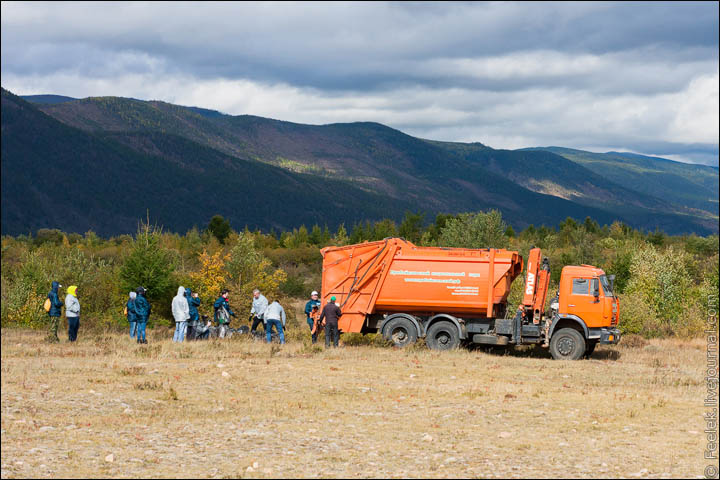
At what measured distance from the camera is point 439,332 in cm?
2238

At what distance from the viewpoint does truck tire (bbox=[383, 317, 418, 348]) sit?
73.5ft

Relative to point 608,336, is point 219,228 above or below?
above

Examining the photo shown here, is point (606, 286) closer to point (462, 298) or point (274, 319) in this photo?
point (462, 298)

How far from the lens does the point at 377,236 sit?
283ft

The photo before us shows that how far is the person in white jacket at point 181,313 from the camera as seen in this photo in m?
21.5

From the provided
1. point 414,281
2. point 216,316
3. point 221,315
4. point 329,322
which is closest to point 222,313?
point 221,315

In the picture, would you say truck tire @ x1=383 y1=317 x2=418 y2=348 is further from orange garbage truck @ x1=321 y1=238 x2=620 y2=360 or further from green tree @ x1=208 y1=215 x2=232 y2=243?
green tree @ x1=208 y1=215 x2=232 y2=243

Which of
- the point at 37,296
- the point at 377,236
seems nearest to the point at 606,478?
the point at 37,296

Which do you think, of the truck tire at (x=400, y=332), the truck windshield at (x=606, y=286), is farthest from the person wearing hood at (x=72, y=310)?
the truck windshield at (x=606, y=286)

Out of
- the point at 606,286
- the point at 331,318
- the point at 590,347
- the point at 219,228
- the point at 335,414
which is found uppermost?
the point at 219,228

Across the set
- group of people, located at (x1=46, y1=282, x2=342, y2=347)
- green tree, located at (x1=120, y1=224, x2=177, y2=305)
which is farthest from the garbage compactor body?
green tree, located at (x1=120, y1=224, x2=177, y2=305)

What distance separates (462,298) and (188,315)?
8.02m

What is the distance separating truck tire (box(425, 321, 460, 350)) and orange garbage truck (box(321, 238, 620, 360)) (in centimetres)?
3

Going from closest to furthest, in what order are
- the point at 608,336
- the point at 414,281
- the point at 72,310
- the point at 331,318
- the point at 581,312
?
A: the point at 72,310, the point at 608,336, the point at 581,312, the point at 331,318, the point at 414,281
